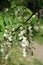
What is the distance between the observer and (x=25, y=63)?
27.4ft

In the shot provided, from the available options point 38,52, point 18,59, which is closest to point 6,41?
point 18,59

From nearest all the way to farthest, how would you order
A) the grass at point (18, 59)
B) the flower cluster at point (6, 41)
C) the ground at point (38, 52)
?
1. the flower cluster at point (6, 41)
2. the grass at point (18, 59)
3. the ground at point (38, 52)

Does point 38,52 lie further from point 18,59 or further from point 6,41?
point 6,41

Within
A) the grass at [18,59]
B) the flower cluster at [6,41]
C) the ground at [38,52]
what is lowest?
the ground at [38,52]

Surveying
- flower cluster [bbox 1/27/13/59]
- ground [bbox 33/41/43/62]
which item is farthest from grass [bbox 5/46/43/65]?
flower cluster [bbox 1/27/13/59]

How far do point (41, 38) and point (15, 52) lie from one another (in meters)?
5.68

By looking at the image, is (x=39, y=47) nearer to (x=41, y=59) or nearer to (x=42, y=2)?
(x=41, y=59)

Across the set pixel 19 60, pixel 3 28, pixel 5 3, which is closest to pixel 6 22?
pixel 3 28

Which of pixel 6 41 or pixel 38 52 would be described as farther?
pixel 38 52

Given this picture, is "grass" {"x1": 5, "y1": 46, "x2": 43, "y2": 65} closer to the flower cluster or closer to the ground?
the ground

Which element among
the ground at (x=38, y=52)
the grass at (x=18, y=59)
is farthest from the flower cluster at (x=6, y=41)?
the ground at (x=38, y=52)

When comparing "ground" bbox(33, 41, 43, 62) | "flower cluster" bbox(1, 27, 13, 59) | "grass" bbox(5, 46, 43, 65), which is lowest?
"ground" bbox(33, 41, 43, 62)

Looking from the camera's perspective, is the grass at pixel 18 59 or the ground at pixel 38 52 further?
the ground at pixel 38 52

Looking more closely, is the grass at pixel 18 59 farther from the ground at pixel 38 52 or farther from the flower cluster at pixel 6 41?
the flower cluster at pixel 6 41
